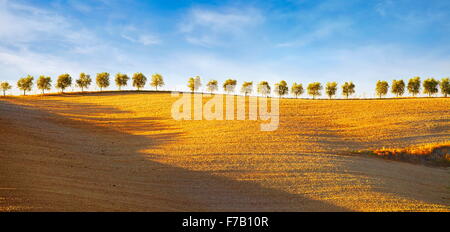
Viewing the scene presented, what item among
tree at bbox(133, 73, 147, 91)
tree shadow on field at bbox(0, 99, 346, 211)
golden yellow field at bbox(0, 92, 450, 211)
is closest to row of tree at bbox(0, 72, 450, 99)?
tree at bbox(133, 73, 147, 91)

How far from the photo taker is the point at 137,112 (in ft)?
133

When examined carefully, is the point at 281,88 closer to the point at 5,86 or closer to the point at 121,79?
the point at 121,79

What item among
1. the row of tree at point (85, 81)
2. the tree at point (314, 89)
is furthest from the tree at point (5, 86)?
the tree at point (314, 89)

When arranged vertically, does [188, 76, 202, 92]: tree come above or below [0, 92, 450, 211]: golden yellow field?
above

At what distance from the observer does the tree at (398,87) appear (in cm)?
8036

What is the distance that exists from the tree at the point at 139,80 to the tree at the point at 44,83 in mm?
22291

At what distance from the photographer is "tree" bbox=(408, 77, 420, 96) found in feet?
261

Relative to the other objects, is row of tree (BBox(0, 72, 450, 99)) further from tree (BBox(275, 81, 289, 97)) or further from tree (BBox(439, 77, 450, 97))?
tree (BBox(275, 81, 289, 97))

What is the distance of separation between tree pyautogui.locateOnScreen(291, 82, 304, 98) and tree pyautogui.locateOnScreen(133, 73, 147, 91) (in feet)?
150

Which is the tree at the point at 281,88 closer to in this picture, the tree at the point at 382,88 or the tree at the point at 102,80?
the tree at the point at 382,88

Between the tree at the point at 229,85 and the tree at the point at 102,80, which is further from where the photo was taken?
the tree at the point at 229,85
